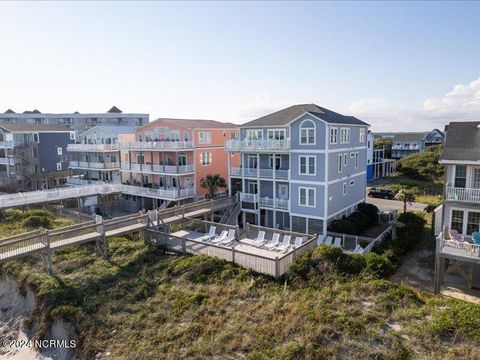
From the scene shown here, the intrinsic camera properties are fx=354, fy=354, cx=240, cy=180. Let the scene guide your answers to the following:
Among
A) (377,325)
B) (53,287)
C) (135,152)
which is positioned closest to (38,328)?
(53,287)

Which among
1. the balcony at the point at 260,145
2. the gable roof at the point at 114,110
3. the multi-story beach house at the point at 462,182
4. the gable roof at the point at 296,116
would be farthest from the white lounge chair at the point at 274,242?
the gable roof at the point at 114,110

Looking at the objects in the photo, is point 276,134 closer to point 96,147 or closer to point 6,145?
point 96,147

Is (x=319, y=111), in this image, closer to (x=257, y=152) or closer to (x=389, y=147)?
(x=257, y=152)

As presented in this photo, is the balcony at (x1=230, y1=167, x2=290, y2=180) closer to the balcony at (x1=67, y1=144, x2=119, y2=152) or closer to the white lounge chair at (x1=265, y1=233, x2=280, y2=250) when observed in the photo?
the white lounge chair at (x1=265, y1=233, x2=280, y2=250)

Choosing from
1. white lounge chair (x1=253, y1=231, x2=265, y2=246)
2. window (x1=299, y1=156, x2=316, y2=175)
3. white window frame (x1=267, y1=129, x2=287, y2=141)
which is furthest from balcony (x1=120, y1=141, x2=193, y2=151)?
white lounge chair (x1=253, y1=231, x2=265, y2=246)

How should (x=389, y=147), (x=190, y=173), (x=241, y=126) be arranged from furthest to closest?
(x=389, y=147) → (x=190, y=173) → (x=241, y=126)

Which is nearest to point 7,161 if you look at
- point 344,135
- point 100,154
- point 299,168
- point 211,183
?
point 100,154
